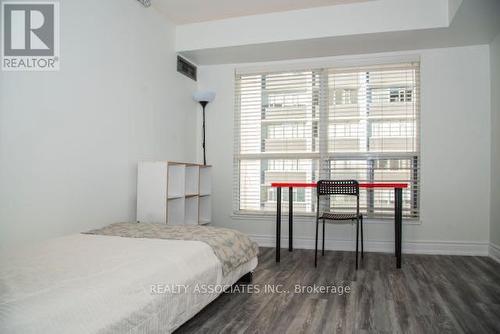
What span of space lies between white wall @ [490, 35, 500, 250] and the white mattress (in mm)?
2979

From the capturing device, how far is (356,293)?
275 cm

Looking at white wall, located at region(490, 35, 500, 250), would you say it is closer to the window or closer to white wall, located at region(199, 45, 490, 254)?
white wall, located at region(199, 45, 490, 254)

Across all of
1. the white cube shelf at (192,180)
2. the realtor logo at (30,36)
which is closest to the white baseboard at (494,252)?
the white cube shelf at (192,180)

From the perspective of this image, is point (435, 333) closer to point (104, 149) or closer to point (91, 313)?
point (91, 313)

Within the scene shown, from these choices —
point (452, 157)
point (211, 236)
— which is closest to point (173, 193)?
point (211, 236)

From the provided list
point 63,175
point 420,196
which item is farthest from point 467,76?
point 63,175

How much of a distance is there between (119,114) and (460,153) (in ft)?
11.9

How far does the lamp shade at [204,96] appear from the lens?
15.2 ft

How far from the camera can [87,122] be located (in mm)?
A: 3014

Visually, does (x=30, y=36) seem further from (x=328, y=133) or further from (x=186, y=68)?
(x=328, y=133)

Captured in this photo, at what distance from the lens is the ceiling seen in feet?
12.6

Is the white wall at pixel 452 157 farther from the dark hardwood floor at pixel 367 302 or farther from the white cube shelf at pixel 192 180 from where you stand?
the white cube shelf at pixel 192 180

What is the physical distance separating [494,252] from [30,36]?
4.61m

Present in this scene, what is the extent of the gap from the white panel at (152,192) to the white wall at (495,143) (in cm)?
333
